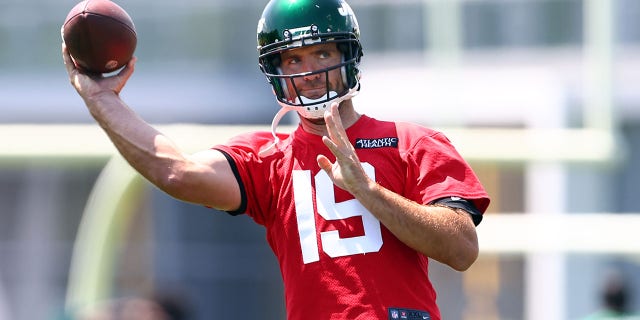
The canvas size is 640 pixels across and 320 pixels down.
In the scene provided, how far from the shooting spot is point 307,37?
4.23 m

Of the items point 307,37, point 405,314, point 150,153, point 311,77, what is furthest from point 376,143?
point 150,153

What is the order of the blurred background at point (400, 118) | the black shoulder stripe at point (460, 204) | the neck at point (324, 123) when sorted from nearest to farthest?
the black shoulder stripe at point (460, 204)
the neck at point (324, 123)
the blurred background at point (400, 118)

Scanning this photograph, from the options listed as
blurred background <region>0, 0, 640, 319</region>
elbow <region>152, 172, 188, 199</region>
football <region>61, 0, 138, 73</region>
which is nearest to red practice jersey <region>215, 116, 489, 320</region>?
elbow <region>152, 172, 188, 199</region>

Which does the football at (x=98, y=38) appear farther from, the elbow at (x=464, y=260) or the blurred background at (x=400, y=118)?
the elbow at (x=464, y=260)

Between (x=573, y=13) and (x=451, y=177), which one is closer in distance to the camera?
(x=451, y=177)

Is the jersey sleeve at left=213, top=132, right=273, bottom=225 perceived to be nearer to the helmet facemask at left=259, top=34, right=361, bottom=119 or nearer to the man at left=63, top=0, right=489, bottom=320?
the man at left=63, top=0, right=489, bottom=320

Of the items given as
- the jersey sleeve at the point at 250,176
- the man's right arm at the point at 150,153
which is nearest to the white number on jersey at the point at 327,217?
the jersey sleeve at the point at 250,176

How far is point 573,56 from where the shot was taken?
9414mm

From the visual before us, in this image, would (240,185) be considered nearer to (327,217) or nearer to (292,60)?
(327,217)

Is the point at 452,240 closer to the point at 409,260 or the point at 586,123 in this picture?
the point at 409,260

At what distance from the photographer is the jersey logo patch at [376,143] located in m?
4.23

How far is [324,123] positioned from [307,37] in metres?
0.28

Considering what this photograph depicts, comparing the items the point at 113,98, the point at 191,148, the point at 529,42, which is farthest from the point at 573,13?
the point at 113,98

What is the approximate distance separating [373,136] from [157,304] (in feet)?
3.46
